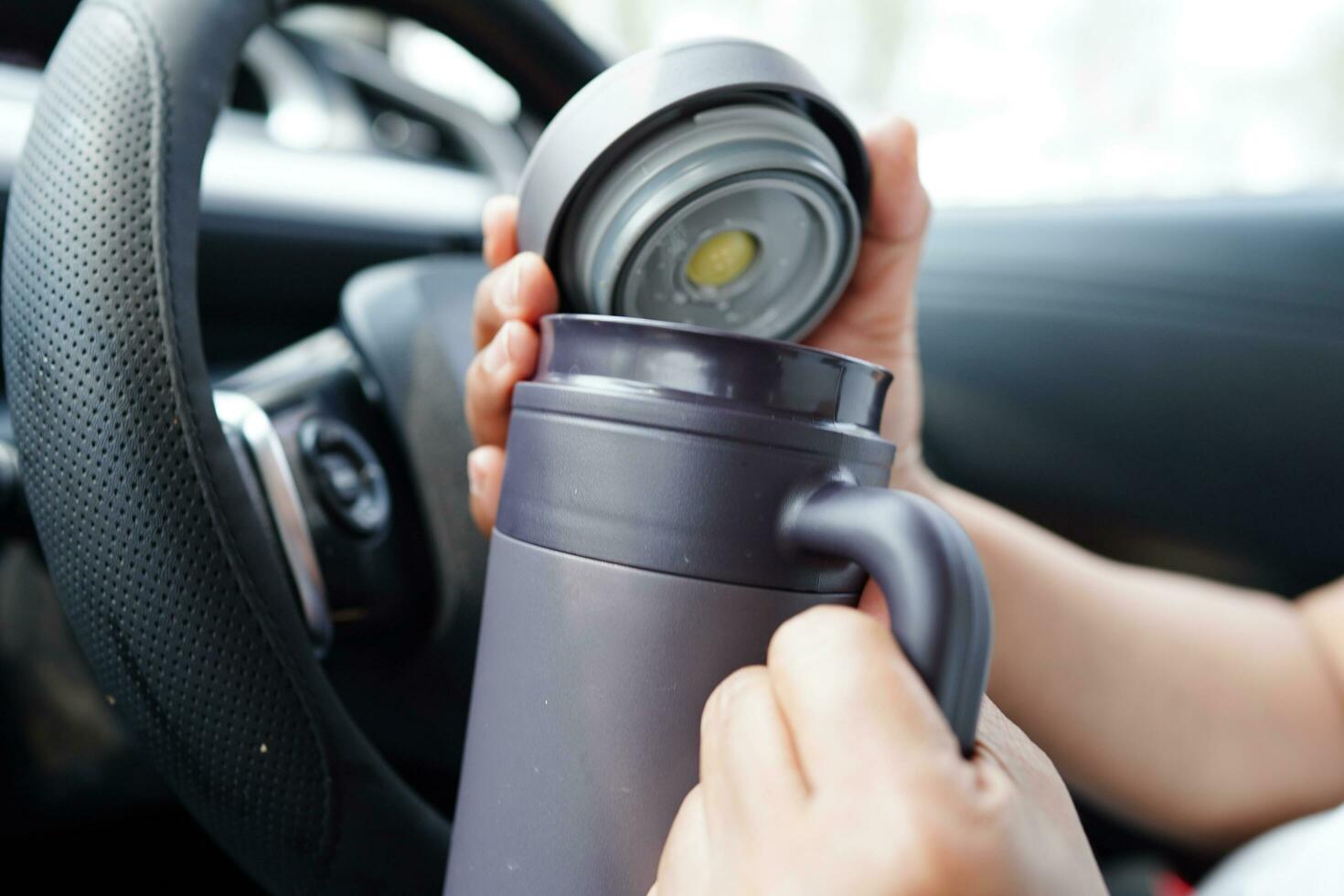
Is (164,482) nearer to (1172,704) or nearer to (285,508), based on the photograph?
(285,508)

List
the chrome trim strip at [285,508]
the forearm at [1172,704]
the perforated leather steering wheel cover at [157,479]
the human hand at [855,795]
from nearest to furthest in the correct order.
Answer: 1. the human hand at [855,795]
2. the perforated leather steering wheel cover at [157,479]
3. the chrome trim strip at [285,508]
4. the forearm at [1172,704]

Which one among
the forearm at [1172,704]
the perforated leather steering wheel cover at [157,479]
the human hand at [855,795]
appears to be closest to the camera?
the human hand at [855,795]

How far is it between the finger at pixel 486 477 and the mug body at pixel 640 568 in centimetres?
21

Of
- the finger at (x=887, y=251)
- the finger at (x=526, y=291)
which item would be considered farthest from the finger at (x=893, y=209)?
the finger at (x=526, y=291)

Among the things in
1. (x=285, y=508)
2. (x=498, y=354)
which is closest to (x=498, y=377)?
(x=498, y=354)

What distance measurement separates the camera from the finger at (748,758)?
0.26 m

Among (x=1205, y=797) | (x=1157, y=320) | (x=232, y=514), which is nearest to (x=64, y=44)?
(x=232, y=514)

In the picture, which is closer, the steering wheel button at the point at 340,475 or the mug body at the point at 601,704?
the mug body at the point at 601,704

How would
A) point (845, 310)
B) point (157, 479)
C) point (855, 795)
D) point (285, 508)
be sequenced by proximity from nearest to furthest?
point (855, 795) → point (157, 479) → point (285, 508) → point (845, 310)

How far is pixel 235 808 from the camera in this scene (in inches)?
15.8

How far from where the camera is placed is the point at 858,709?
0.25 metres

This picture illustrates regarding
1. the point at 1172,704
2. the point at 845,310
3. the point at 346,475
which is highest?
the point at 845,310

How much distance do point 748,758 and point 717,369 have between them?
0.11m

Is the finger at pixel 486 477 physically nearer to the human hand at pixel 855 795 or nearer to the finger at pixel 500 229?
the finger at pixel 500 229
